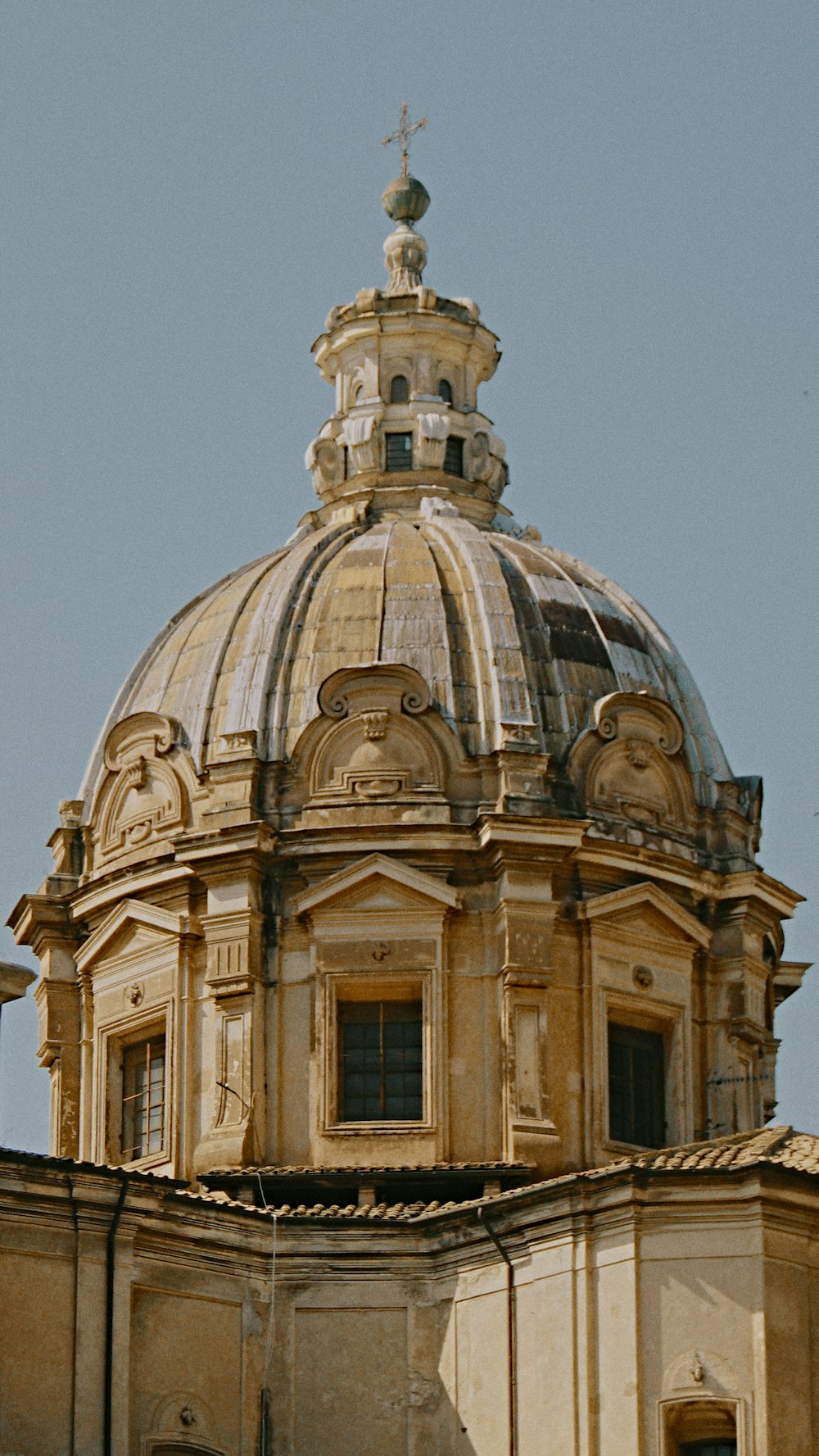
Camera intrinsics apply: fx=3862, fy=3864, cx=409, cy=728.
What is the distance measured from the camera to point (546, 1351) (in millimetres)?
48656

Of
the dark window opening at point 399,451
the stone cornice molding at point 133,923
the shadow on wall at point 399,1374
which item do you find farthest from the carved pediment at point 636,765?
the shadow on wall at point 399,1374

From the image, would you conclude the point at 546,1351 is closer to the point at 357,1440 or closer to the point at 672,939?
the point at 357,1440

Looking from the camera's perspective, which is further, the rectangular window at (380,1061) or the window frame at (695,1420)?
the rectangular window at (380,1061)

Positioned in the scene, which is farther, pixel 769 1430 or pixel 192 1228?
pixel 192 1228

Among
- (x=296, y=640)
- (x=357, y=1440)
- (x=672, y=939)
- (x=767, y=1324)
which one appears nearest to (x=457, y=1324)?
(x=357, y=1440)

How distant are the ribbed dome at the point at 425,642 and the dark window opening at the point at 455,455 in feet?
6.04

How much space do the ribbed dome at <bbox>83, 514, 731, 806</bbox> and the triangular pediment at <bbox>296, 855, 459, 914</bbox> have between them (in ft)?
8.74

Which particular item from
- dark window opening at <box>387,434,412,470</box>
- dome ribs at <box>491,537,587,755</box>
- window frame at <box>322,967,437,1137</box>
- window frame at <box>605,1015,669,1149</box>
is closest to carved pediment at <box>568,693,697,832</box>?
dome ribs at <box>491,537,587,755</box>

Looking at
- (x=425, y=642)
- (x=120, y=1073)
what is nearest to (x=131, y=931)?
(x=120, y=1073)

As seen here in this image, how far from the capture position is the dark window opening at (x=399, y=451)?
63.8 meters

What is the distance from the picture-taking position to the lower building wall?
155 ft

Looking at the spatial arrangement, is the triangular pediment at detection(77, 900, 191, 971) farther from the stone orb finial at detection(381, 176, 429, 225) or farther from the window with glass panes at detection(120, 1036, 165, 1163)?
the stone orb finial at detection(381, 176, 429, 225)

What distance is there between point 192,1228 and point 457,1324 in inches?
146

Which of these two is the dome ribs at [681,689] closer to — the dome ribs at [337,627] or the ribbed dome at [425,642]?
the ribbed dome at [425,642]
